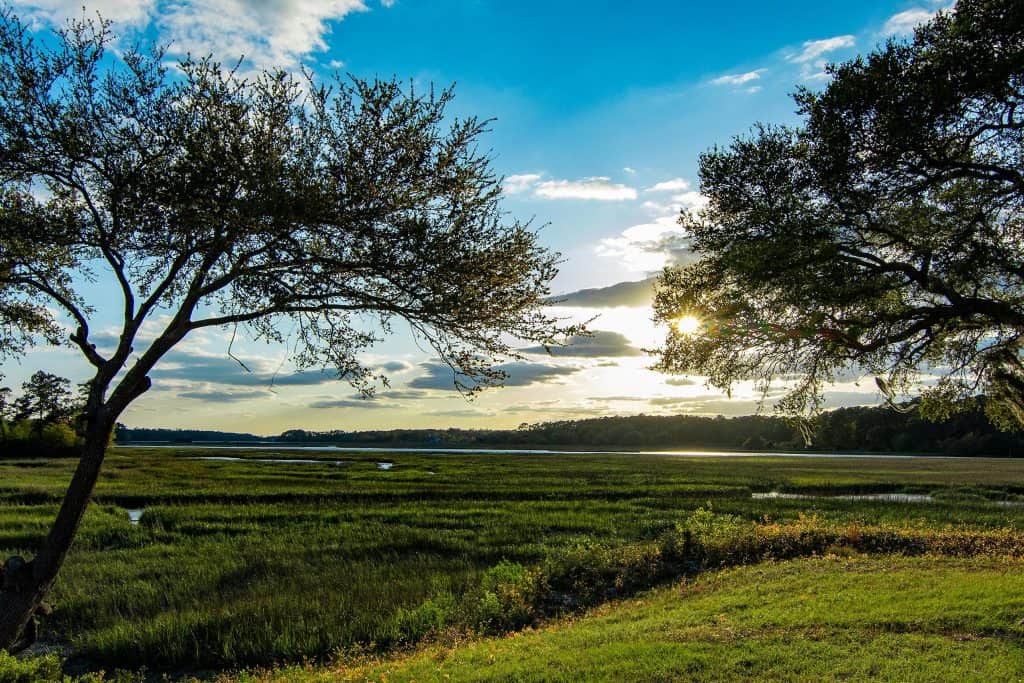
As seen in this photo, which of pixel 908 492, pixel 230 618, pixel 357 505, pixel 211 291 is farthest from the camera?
pixel 908 492

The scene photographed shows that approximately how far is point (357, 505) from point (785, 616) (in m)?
32.8

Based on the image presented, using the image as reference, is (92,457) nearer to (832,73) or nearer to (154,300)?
(154,300)

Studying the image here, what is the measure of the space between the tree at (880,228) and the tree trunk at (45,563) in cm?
1513

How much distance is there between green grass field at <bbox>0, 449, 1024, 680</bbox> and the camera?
10.9 meters

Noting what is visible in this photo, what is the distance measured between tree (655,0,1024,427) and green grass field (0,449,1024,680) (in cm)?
581

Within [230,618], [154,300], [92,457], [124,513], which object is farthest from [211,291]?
[124,513]

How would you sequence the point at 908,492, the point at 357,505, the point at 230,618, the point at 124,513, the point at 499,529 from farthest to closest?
1. the point at 908,492
2. the point at 357,505
3. the point at 124,513
4. the point at 499,529
5. the point at 230,618

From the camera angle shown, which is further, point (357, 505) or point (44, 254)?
point (357, 505)

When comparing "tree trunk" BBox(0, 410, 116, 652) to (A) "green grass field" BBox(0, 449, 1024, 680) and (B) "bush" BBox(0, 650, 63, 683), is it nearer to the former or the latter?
(B) "bush" BBox(0, 650, 63, 683)

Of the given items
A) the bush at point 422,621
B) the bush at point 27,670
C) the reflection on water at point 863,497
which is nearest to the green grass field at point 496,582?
the bush at point 422,621

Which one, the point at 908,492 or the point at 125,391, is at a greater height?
the point at 125,391

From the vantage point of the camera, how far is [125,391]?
11664 mm

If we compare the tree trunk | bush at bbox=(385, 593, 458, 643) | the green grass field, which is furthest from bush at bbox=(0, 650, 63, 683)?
bush at bbox=(385, 593, 458, 643)

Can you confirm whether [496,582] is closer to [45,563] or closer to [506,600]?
[506,600]
